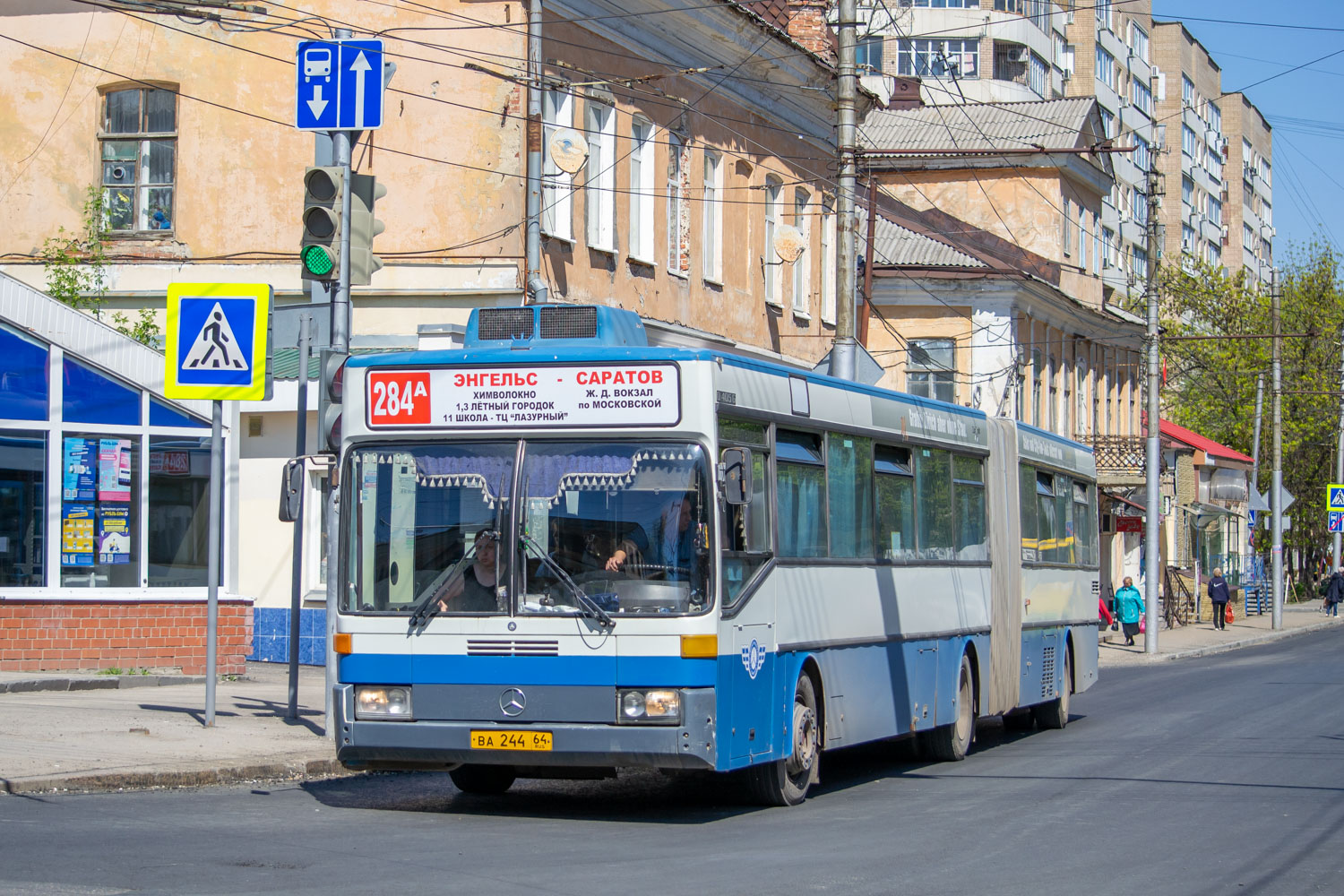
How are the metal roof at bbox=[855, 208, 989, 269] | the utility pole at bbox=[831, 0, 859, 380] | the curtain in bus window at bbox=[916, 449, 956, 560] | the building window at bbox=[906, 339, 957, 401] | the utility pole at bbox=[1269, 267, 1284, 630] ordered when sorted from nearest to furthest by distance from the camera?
1. the curtain in bus window at bbox=[916, 449, 956, 560]
2. the utility pole at bbox=[831, 0, 859, 380]
3. the building window at bbox=[906, 339, 957, 401]
4. the metal roof at bbox=[855, 208, 989, 269]
5. the utility pole at bbox=[1269, 267, 1284, 630]

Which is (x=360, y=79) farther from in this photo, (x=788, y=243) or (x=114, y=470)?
(x=788, y=243)

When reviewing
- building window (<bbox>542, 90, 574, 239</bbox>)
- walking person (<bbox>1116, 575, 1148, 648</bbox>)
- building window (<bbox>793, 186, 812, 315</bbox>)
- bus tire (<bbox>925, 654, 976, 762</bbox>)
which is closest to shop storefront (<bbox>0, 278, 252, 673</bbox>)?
building window (<bbox>542, 90, 574, 239</bbox>)

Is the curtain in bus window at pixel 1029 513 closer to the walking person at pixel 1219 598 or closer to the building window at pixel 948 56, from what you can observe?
the walking person at pixel 1219 598

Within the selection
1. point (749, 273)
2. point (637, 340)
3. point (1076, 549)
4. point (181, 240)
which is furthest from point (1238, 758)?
point (749, 273)

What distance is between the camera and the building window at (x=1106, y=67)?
84875mm

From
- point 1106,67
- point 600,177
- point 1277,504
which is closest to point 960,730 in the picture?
point 600,177

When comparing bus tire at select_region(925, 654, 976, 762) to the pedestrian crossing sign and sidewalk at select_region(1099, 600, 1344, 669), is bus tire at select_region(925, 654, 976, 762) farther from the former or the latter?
sidewalk at select_region(1099, 600, 1344, 669)

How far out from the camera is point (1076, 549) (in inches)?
793

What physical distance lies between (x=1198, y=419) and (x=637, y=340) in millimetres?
63354

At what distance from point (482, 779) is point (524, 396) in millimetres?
2968

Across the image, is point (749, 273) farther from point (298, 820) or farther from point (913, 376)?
point (298, 820)

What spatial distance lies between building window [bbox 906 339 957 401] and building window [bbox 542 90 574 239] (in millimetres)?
20907

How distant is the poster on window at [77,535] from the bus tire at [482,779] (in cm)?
761

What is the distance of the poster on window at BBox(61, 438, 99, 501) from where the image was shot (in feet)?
59.7
